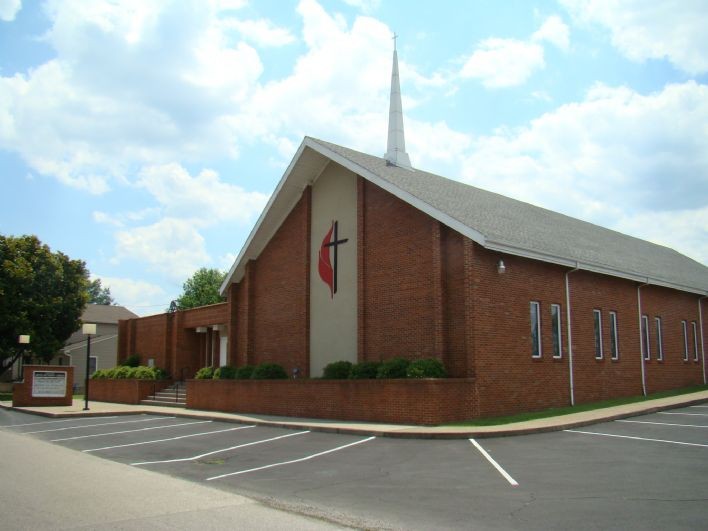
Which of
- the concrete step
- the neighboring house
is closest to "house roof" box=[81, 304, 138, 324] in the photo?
the neighboring house

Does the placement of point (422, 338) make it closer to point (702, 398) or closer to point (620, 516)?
point (702, 398)

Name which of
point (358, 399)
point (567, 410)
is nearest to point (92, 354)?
point (358, 399)

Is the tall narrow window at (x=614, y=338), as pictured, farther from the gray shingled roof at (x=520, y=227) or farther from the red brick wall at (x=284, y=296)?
the red brick wall at (x=284, y=296)

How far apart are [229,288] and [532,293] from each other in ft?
44.3

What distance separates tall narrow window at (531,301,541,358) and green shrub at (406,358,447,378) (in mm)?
3390

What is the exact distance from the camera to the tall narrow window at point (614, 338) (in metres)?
22.6

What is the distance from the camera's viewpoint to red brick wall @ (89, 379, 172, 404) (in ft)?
102

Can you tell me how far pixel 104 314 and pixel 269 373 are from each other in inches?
1549

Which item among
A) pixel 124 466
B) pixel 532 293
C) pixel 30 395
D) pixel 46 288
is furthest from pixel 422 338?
pixel 46 288

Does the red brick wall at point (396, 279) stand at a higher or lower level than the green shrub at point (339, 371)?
higher

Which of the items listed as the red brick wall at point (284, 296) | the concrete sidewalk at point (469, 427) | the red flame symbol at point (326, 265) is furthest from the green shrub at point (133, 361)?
the red flame symbol at point (326, 265)

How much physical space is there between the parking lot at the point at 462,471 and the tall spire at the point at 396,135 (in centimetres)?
1220

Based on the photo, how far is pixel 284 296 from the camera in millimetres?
25203

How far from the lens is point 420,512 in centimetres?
797
